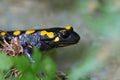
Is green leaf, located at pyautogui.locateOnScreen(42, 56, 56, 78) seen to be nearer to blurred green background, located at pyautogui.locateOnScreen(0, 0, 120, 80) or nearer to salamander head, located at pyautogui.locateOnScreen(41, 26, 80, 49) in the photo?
blurred green background, located at pyautogui.locateOnScreen(0, 0, 120, 80)

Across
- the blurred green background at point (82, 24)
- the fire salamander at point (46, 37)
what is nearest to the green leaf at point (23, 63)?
the blurred green background at point (82, 24)

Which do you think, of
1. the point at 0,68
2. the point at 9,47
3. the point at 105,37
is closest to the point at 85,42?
the point at 105,37

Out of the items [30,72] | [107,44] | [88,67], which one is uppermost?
[107,44]

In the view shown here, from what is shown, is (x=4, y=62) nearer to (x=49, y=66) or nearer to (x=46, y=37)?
(x=49, y=66)

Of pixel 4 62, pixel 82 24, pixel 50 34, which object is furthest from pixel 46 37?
pixel 4 62

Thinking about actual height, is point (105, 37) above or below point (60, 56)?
above

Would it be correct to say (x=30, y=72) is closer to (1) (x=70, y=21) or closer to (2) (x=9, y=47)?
(2) (x=9, y=47)

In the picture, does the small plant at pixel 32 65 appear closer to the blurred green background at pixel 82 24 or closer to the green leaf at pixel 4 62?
the green leaf at pixel 4 62
